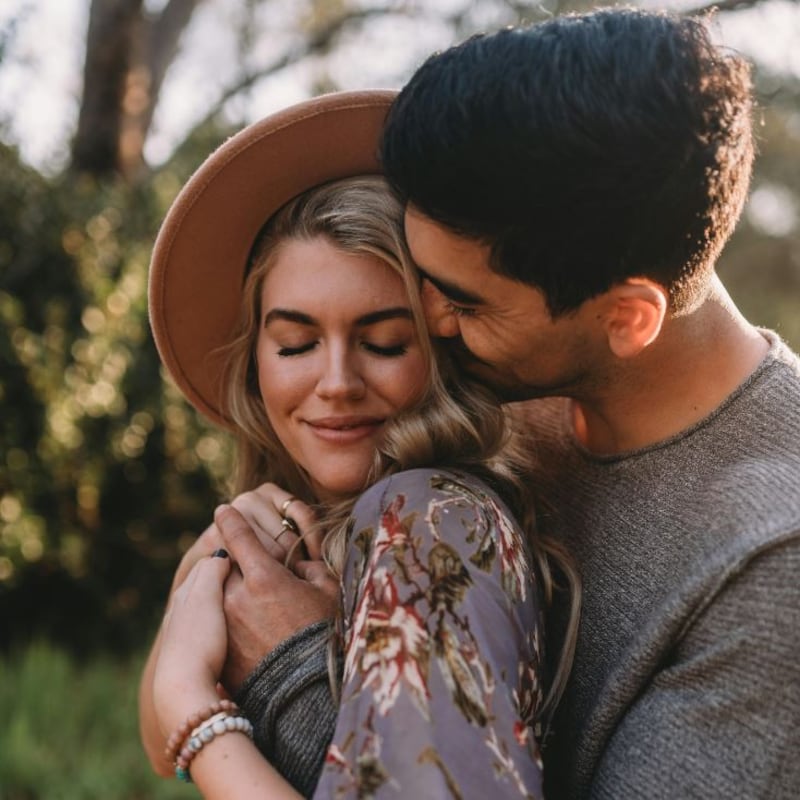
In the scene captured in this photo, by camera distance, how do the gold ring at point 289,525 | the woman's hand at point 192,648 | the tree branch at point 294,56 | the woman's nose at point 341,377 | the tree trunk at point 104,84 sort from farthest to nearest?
1. the tree branch at point 294,56
2. the tree trunk at point 104,84
3. the gold ring at point 289,525
4. the woman's nose at point 341,377
5. the woman's hand at point 192,648

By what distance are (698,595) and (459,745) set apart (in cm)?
52

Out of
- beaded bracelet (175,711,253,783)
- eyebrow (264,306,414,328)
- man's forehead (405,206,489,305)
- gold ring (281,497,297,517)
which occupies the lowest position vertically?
gold ring (281,497,297,517)

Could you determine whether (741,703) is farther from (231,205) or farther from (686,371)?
(231,205)

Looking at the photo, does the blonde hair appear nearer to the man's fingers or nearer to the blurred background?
the man's fingers

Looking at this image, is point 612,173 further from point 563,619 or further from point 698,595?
point 563,619

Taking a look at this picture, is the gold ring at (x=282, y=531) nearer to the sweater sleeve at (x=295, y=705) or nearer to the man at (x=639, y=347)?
the sweater sleeve at (x=295, y=705)

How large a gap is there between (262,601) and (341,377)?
0.57 metres

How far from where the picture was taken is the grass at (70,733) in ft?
15.6

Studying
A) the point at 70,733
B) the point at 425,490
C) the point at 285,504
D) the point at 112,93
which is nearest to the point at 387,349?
the point at 285,504

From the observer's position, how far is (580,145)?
1864mm

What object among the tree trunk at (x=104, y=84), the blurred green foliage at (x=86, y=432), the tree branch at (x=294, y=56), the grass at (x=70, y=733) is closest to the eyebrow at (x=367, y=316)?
the grass at (x=70, y=733)

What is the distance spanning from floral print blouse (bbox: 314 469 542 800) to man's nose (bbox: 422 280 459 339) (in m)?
0.55

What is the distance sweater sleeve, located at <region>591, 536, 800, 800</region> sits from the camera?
1.74 metres

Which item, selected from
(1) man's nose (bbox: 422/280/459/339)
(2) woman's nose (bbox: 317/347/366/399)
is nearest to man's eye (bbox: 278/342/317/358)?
(2) woman's nose (bbox: 317/347/366/399)
